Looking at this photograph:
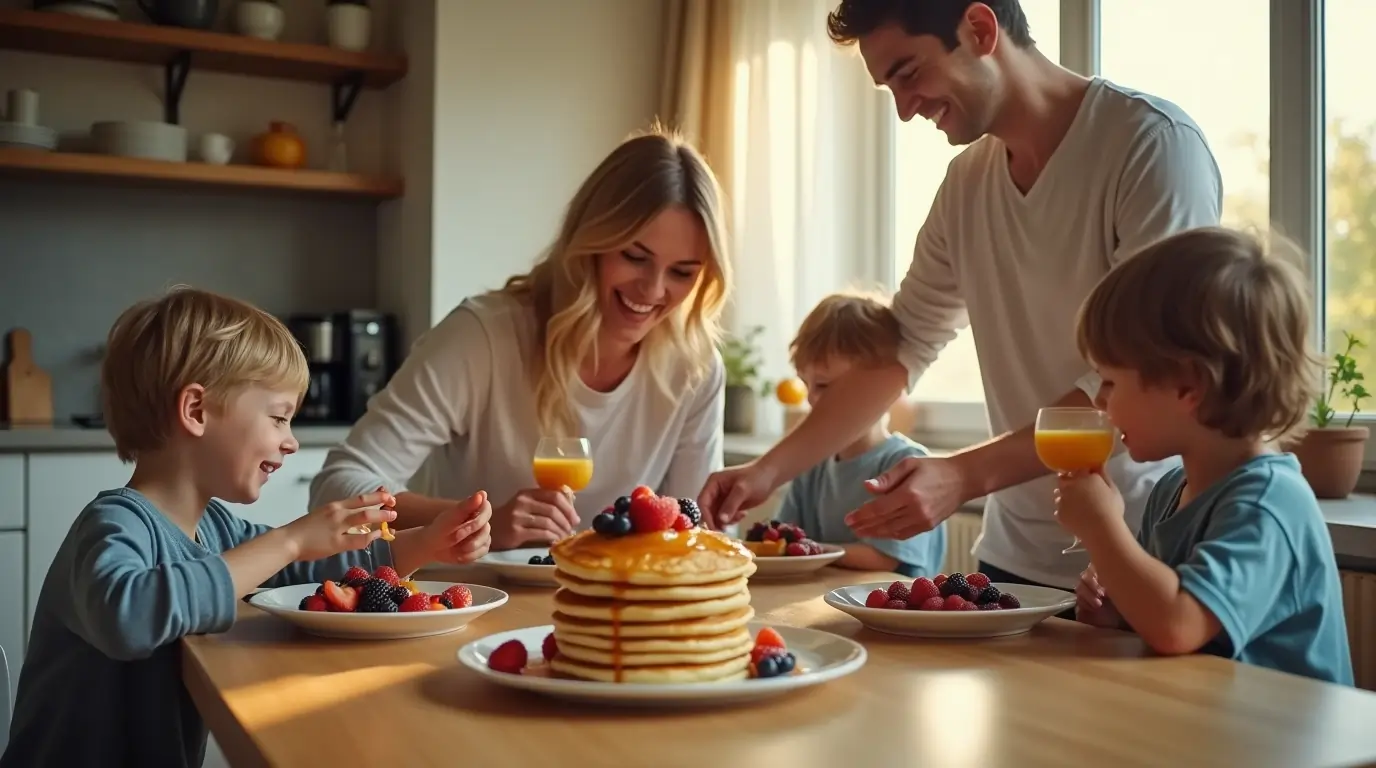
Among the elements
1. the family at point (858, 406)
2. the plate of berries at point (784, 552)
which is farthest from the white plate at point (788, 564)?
the family at point (858, 406)

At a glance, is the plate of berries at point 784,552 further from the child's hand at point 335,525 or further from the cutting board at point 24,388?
the cutting board at point 24,388

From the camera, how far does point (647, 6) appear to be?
4691 mm

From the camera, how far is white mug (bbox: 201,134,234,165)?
4.30 meters

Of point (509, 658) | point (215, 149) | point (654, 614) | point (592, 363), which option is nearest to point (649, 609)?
point (654, 614)

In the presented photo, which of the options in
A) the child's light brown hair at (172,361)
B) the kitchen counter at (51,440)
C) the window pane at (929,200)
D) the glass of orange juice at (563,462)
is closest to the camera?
the child's light brown hair at (172,361)

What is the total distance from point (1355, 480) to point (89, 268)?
13.0 ft

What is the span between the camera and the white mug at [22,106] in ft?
13.3

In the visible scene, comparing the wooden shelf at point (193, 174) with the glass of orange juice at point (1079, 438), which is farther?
the wooden shelf at point (193, 174)

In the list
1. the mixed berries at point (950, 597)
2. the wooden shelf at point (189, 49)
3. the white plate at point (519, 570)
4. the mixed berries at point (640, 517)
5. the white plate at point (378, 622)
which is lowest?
the white plate at point (519, 570)

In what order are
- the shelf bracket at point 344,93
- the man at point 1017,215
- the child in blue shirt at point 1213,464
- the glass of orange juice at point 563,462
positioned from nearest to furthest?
1. the child in blue shirt at point 1213,464
2. the man at point 1017,215
3. the glass of orange juice at point 563,462
4. the shelf bracket at point 344,93

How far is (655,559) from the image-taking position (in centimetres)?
118

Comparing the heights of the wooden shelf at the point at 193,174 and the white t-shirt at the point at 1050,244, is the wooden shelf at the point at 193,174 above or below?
above

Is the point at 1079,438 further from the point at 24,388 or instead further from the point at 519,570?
the point at 24,388

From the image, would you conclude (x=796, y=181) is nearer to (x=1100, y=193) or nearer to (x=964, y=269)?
(x=964, y=269)
